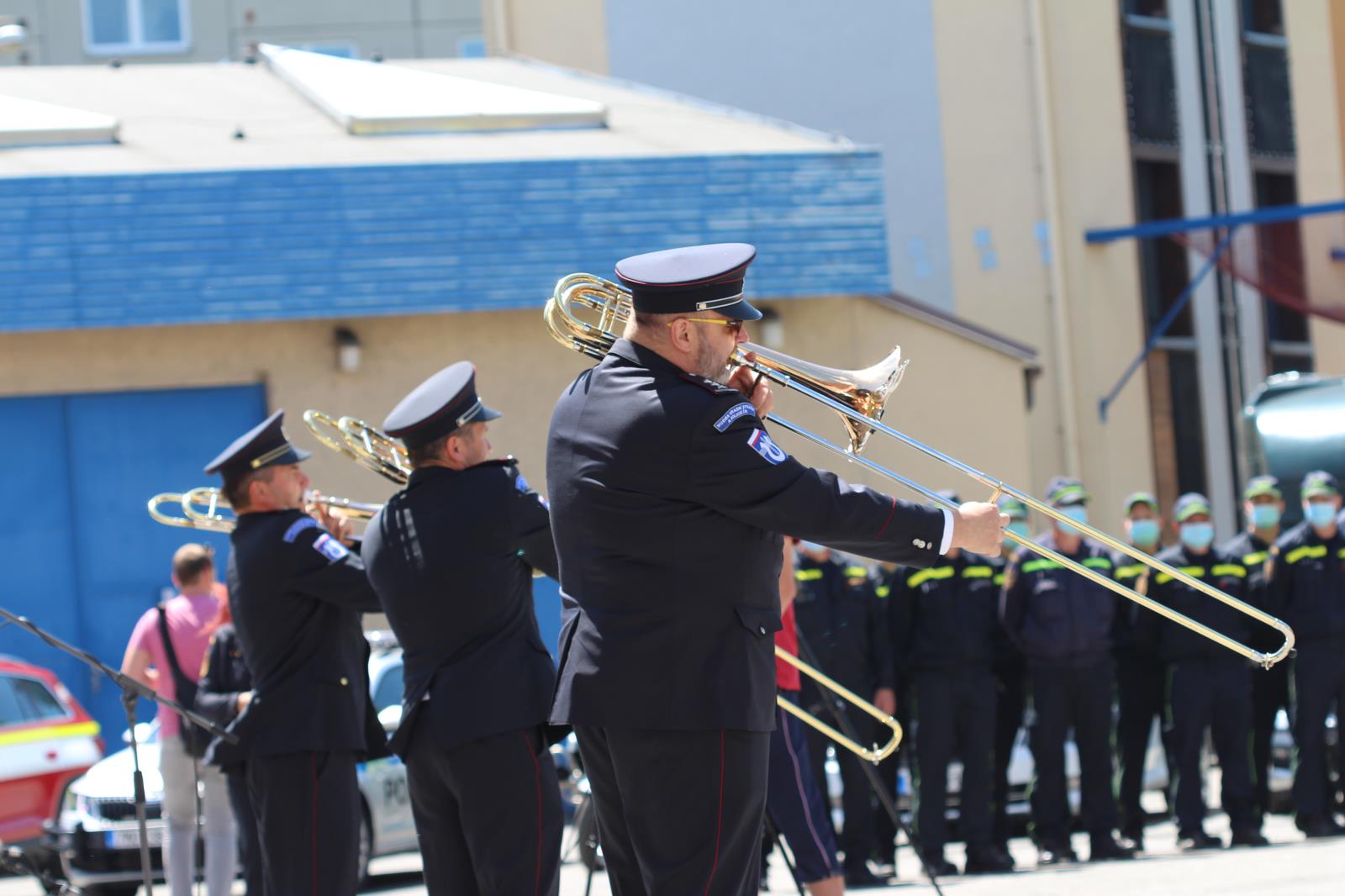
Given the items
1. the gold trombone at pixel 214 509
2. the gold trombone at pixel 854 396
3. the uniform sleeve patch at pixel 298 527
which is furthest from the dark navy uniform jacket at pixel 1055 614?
the uniform sleeve patch at pixel 298 527

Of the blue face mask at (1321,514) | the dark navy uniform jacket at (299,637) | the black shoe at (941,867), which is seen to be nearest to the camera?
the dark navy uniform jacket at (299,637)

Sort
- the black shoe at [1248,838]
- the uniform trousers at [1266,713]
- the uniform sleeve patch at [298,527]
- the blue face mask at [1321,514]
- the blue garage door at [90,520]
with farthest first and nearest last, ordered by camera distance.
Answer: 1. the blue garage door at [90,520]
2. the uniform trousers at [1266,713]
3. the blue face mask at [1321,514]
4. the black shoe at [1248,838]
5. the uniform sleeve patch at [298,527]

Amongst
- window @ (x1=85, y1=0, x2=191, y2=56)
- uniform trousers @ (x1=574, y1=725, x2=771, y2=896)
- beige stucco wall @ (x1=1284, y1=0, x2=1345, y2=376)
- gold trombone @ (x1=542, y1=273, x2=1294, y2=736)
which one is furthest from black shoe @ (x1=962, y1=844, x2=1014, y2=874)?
window @ (x1=85, y1=0, x2=191, y2=56)

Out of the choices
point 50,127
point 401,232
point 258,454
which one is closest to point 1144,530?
point 401,232

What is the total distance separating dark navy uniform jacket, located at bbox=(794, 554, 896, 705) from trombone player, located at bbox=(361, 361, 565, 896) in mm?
5435

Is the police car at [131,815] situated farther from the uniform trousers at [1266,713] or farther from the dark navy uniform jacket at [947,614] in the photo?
the uniform trousers at [1266,713]

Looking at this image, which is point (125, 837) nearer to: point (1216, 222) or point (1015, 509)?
point (1015, 509)

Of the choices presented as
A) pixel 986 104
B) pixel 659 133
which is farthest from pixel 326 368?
pixel 986 104

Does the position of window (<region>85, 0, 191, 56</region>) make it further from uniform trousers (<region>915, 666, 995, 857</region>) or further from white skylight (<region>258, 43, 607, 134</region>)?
uniform trousers (<region>915, 666, 995, 857</region>)

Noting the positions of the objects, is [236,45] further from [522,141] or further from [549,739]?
[549,739]

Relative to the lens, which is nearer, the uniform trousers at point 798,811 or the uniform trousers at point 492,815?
the uniform trousers at point 492,815

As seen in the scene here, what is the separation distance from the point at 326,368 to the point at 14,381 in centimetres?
244

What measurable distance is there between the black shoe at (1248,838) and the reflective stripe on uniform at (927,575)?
7.68 feet

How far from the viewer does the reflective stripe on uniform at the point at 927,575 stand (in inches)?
458
